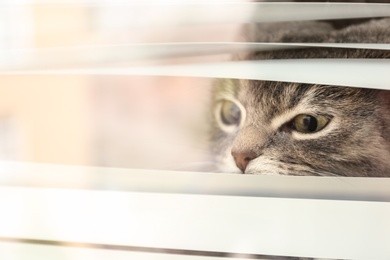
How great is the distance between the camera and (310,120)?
2.20 ft

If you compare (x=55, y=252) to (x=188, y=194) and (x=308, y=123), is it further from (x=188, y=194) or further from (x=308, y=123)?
(x=308, y=123)

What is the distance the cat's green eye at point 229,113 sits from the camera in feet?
2.40

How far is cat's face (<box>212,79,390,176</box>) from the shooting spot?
62 cm

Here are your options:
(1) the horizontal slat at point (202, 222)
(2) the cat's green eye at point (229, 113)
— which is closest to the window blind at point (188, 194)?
(1) the horizontal slat at point (202, 222)

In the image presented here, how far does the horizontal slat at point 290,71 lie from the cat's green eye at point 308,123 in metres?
0.09

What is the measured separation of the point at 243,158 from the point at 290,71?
134mm

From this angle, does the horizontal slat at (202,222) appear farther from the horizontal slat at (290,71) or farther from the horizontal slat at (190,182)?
the horizontal slat at (290,71)

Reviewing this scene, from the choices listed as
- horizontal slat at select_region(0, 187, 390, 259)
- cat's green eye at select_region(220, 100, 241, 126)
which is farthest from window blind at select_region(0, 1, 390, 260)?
cat's green eye at select_region(220, 100, 241, 126)

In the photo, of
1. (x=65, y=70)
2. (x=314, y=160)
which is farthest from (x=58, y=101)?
(x=314, y=160)

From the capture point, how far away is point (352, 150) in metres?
0.64

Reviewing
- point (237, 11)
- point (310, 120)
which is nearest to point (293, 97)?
point (310, 120)

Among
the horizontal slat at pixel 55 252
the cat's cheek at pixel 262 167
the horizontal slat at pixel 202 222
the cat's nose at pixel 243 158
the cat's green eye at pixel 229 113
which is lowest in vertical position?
the horizontal slat at pixel 55 252

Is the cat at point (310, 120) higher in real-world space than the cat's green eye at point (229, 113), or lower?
lower

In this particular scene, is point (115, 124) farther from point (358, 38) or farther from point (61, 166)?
point (358, 38)
